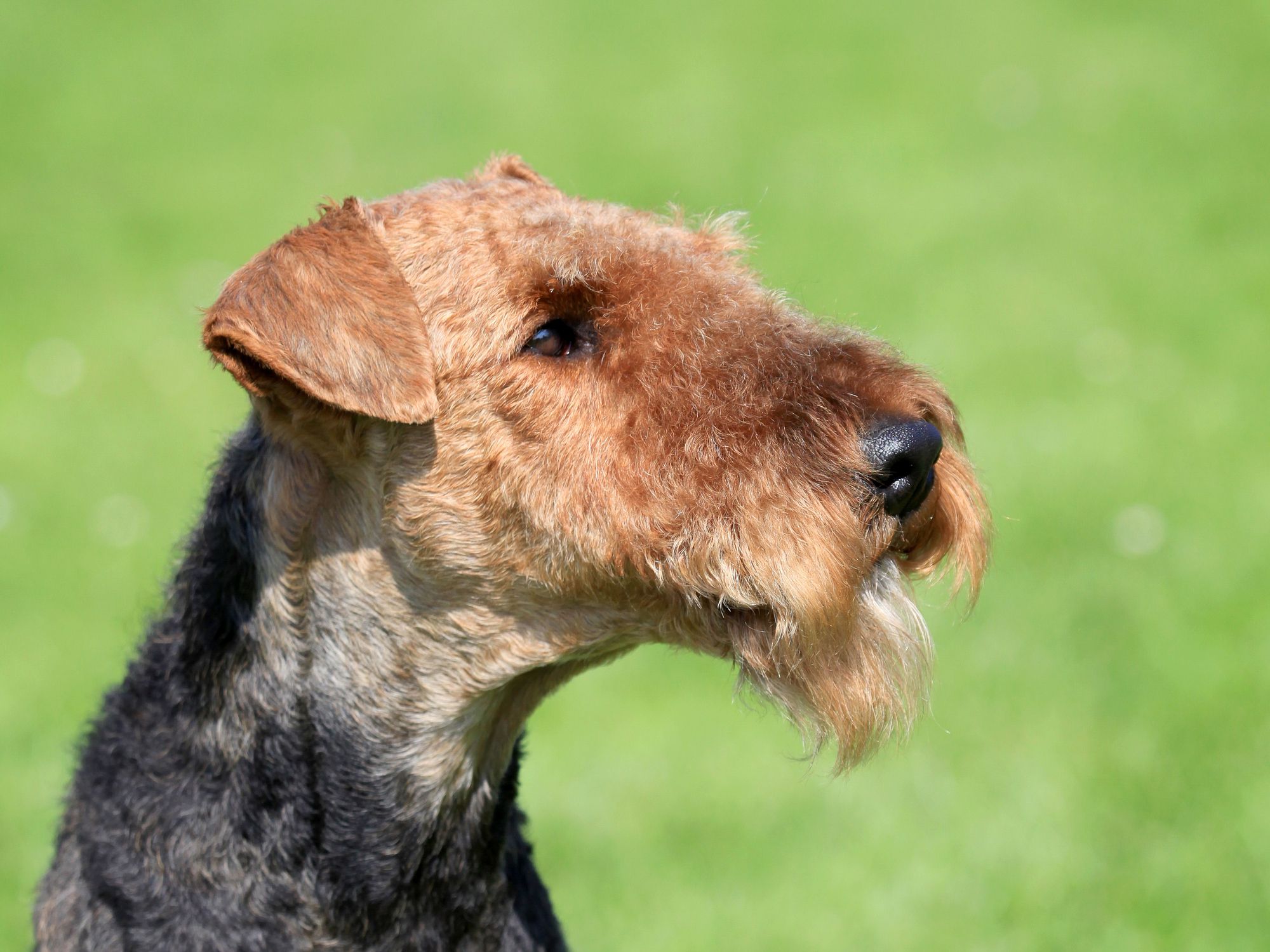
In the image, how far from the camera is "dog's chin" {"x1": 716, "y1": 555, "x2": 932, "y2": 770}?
257cm

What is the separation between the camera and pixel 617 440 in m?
2.60

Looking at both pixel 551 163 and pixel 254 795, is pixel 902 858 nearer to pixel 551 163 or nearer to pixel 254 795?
pixel 254 795

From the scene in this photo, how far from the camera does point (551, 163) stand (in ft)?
37.6

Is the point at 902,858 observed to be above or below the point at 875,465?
below

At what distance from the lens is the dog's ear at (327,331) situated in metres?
2.49

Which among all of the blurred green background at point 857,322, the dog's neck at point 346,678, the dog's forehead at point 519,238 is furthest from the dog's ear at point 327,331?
the blurred green background at point 857,322

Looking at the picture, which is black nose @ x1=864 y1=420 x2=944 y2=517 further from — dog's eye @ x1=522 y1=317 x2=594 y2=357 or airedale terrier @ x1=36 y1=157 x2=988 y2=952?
dog's eye @ x1=522 y1=317 x2=594 y2=357

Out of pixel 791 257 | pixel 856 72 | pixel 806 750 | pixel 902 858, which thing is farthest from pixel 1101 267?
pixel 806 750

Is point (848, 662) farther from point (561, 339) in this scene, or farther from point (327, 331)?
point (327, 331)

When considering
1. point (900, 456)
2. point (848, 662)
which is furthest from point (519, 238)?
point (848, 662)

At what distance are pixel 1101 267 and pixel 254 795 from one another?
8436mm

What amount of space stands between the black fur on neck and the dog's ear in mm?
456

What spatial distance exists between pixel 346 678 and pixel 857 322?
1.58m

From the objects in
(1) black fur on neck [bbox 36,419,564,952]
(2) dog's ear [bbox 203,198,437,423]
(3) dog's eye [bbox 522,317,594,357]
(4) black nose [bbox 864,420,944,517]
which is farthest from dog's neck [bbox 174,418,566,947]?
(4) black nose [bbox 864,420,944,517]
